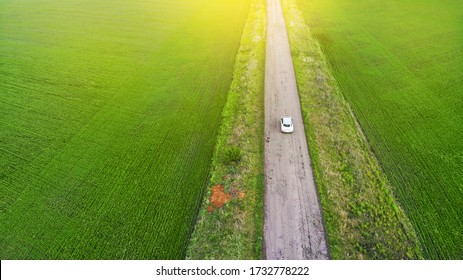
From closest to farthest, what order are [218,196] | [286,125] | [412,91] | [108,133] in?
[218,196]
[286,125]
[108,133]
[412,91]

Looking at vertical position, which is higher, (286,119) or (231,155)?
(286,119)

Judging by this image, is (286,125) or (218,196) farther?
(286,125)

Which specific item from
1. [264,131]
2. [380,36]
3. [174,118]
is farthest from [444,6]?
[174,118]

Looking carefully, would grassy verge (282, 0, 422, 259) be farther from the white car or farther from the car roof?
the car roof

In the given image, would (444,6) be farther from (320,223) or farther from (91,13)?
(91,13)

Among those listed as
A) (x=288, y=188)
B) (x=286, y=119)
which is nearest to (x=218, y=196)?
(x=288, y=188)

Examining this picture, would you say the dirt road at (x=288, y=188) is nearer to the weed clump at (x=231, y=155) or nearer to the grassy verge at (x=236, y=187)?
the grassy verge at (x=236, y=187)

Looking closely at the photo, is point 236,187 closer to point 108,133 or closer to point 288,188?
point 288,188
